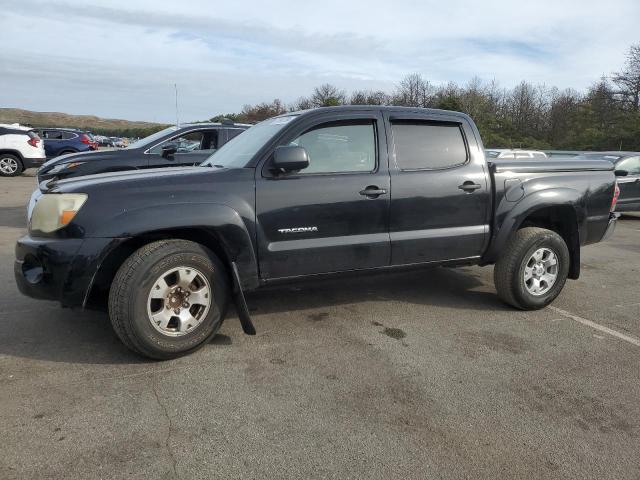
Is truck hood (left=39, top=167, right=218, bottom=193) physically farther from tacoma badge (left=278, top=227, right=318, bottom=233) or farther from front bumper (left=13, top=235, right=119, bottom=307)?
tacoma badge (left=278, top=227, right=318, bottom=233)

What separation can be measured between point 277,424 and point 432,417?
35.4 inches

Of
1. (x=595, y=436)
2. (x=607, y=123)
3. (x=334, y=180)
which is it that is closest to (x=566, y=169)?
(x=334, y=180)

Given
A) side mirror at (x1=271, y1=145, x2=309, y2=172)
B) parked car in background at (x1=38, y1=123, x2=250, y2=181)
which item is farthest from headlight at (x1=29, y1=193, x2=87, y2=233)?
parked car in background at (x1=38, y1=123, x2=250, y2=181)

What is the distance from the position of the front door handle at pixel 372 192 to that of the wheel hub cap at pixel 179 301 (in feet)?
4.65

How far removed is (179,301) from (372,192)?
172 centimetres

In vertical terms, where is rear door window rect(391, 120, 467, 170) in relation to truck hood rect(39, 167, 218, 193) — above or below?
above

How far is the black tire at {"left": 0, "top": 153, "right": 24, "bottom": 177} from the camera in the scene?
55.6 feet

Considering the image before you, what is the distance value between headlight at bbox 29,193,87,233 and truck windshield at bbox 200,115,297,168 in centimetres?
117

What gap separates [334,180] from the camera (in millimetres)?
4035

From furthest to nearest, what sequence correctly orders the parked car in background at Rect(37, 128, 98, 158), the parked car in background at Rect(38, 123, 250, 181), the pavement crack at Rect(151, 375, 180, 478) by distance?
the parked car in background at Rect(37, 128, 98, 158) → the parked car in background at Rect(38, 123, 250, 181) → the pavement crack at Rect(151, 375, 180, 478)

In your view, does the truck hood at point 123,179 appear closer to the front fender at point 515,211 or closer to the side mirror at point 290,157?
the side mirror at point 290,157

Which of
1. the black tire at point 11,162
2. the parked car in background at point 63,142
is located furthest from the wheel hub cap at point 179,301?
the parked car in background at point 63,142

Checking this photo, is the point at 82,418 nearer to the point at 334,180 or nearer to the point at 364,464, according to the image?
the point at 364,464

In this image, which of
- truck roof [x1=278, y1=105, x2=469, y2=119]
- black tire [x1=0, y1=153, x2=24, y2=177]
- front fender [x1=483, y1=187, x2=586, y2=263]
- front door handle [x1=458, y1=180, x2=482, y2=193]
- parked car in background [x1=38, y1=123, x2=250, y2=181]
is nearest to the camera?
truck roof [x1=278, y1=105, x2=469, y2=119]
